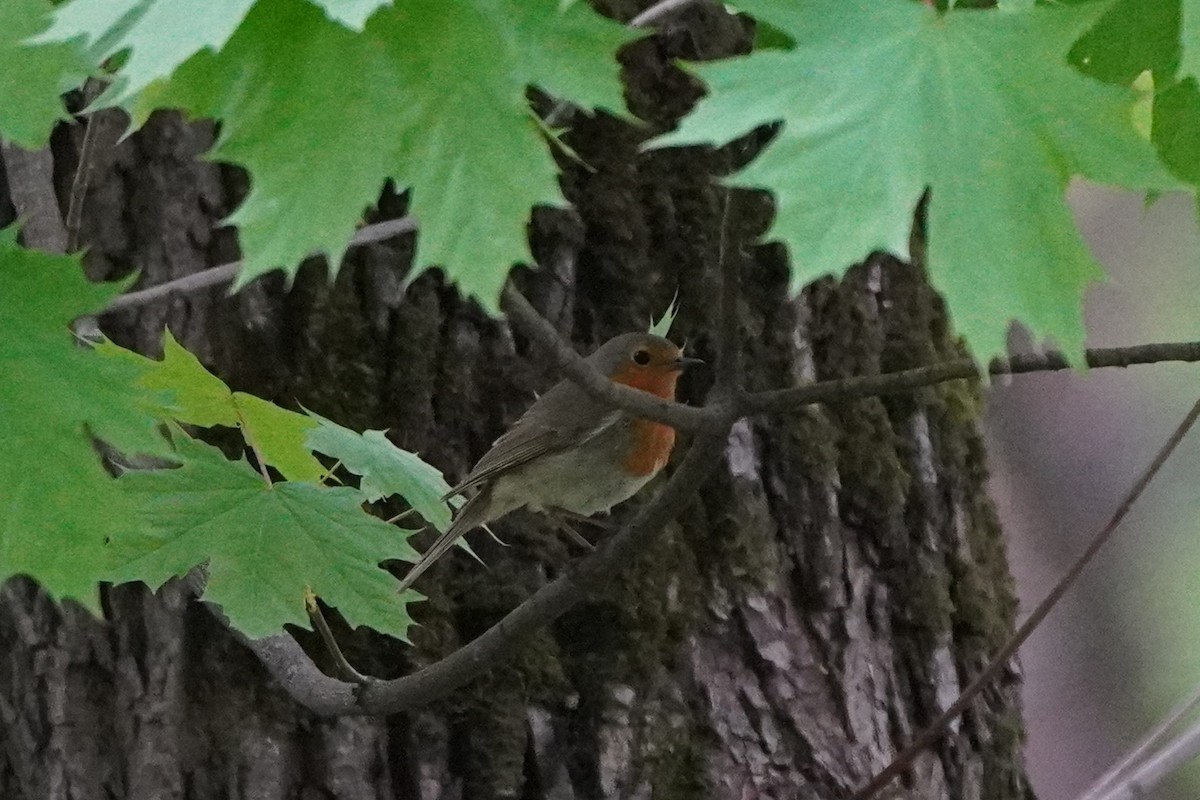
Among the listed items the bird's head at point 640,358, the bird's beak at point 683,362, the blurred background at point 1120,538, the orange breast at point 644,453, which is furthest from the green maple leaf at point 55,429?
the blurred background at point 1120,538

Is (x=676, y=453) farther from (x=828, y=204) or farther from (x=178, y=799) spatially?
(x=828, y=204)

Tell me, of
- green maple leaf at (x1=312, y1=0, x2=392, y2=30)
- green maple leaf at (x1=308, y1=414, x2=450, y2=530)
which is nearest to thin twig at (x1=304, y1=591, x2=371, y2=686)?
green maple leaf at (x1=308, y1=414, x2=450, y2=530)

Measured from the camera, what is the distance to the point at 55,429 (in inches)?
32.2

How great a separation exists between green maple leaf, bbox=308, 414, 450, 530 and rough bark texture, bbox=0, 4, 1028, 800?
10.3 inches

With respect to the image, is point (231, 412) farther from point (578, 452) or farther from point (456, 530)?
point (578, 452)

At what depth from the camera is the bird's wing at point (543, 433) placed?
5.23ft

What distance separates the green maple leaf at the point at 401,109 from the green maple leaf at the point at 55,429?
22 cm

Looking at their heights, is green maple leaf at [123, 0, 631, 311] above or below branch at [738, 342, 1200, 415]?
above

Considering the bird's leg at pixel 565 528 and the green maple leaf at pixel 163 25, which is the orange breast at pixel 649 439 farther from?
the green maple leaf at pixel 163 25

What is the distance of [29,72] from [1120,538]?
225cm

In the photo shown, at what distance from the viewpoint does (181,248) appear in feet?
5.11

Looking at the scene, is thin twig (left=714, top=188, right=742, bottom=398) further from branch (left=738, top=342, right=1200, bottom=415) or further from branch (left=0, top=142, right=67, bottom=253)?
branch (left=0, top=142, right=67, bottom=253)

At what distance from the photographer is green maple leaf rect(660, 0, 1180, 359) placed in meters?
0.59

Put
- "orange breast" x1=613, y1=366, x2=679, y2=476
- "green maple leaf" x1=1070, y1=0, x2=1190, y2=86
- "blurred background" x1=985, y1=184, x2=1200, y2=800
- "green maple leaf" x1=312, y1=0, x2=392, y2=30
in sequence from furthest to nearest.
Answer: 1. "blurred background" x1=985, y1=184, x2=1200, y2=800
2. "orange breast" x1=613, y1=366, x2=679, y2=476
3. "green maple leaf" x1=1070, y1=0, x2=1190, y2=86
4. "green maple leaf" x1=312, y1=0, x2=392, y2=30
